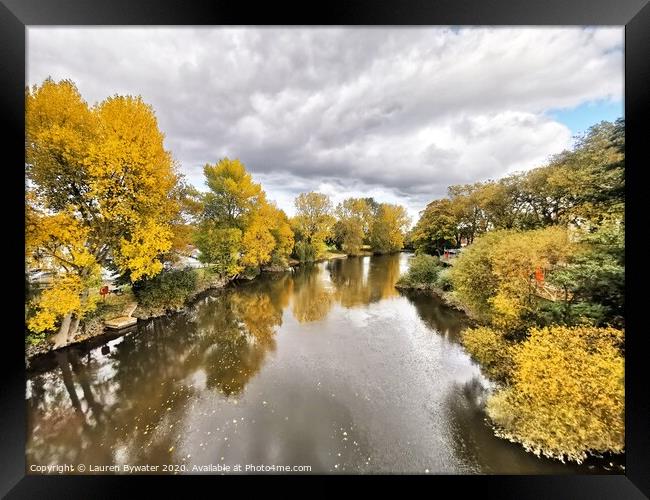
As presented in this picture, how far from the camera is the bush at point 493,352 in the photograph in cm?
391

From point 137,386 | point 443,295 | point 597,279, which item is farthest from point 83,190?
point 443,295

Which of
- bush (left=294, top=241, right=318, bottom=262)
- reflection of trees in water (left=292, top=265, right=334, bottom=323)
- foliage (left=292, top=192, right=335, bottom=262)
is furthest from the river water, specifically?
bush (left=294, top=241, right=318, bottom=262)

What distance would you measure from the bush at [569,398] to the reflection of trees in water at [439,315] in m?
2.76

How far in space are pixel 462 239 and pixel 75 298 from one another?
10.6m

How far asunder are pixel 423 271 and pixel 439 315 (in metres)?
3.32

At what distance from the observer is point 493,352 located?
416cm

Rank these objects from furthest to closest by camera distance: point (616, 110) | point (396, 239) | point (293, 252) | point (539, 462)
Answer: point (293, 252) → point (396, 239) → point (616, 110) → point (539, 462)

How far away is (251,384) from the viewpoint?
4.10m

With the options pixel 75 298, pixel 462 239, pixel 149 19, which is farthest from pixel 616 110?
pixel 75 298

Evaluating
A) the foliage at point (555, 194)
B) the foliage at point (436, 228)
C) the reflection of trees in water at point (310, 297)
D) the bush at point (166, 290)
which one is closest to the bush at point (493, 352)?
the foliage at point (555, 194)

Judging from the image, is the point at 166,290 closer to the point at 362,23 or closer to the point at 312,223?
the point at 362,23

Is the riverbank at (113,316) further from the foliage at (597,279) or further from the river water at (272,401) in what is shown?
the foliage at (597,279)

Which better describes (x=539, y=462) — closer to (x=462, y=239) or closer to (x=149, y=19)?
(x=462, y=239)

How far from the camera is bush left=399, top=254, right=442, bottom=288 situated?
33.8 feet
